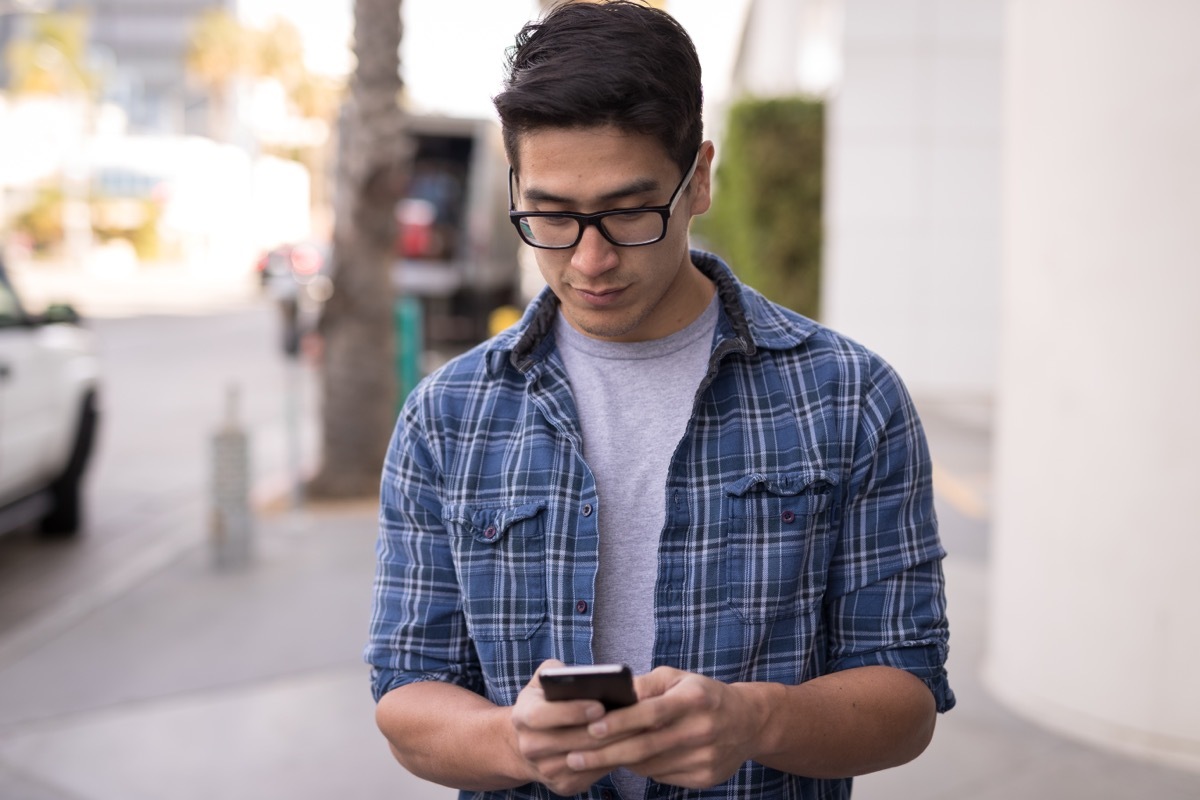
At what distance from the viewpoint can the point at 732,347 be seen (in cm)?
209

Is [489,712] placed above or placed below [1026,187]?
below

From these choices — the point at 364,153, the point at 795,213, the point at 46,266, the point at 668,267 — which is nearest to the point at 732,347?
the point at 668,267

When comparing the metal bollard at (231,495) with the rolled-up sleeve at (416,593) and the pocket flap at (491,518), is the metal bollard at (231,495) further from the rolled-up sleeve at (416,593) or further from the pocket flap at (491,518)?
the pocket flap at (491,518)

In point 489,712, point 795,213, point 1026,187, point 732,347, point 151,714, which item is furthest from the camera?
point 795,213

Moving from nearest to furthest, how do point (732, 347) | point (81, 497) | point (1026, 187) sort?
point (732, 347) → point (1026, 187) → point (81, 497)

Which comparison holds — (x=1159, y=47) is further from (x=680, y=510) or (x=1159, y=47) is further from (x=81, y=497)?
(x=81, y=497)

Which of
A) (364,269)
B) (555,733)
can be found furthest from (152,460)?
(555,733)

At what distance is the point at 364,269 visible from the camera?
30.2 feet

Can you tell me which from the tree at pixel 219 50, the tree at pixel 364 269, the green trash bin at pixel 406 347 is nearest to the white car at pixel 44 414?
the tree at pixel 364 269

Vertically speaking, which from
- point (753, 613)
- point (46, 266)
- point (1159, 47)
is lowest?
point (46, 266)

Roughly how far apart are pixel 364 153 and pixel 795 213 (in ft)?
27.3

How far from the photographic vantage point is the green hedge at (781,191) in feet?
52.7

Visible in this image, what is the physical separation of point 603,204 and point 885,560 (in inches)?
26.9

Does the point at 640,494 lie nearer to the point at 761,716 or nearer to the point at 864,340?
the point at 761,716
